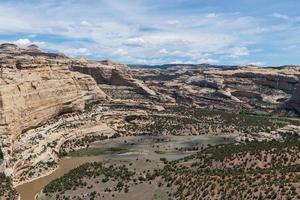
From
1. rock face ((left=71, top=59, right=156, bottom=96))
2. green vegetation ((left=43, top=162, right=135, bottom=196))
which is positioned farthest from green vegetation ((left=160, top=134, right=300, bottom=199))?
rock face ((left=71, top=59, right=156, bottom=96))

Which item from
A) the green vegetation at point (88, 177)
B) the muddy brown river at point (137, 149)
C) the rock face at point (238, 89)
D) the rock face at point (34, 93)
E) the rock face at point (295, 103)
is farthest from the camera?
→ the rock face at point (238, 89)

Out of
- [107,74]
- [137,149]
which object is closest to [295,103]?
[107,74]

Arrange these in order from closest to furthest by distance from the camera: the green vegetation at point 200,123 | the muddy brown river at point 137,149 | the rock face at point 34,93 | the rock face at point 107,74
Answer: the muddy brown river at point 137,149 → the rock face at point 34,93 → the green vegetation at point 200,123 → the rock face at point 107,74

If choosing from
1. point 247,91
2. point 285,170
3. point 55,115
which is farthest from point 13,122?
point 247,91

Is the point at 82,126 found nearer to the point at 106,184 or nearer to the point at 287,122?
the point at 106,184

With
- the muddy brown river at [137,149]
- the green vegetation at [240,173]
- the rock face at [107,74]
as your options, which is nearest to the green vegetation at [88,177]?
the muddy brown river at [137,149]

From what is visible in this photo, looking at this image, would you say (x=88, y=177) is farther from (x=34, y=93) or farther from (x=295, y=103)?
(x=295, y=103)

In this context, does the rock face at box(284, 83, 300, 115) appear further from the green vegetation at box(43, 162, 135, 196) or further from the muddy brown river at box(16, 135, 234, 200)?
the green vegetation at box(43, 162, 135, 196)

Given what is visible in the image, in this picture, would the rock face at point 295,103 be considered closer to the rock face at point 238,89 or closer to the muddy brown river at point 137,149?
the rock face at point 238,89
